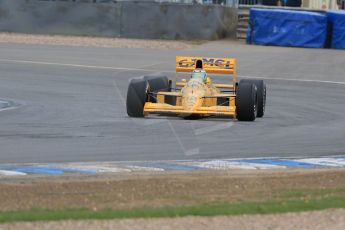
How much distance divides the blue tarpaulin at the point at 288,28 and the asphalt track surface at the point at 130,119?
7.28 meters

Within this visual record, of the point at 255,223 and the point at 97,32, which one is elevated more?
the point at 255,223

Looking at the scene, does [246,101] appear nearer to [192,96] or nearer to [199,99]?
[199,99]

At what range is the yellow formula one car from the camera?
53.1ft

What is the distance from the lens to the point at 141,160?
12.1 m

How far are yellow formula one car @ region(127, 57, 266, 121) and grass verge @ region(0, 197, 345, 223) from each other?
7079mm

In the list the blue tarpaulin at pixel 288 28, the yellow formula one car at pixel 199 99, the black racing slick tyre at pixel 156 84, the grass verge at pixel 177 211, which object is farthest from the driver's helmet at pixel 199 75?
the blue tarpaulin at pixel 288 28

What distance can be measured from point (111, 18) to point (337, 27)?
9.06m

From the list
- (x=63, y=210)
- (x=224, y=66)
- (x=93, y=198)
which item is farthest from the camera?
(x=224, y=66)

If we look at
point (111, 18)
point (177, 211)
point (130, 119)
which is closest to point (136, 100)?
point (130, 119)

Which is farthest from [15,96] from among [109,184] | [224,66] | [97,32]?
[97,32]

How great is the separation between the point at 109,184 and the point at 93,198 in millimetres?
891

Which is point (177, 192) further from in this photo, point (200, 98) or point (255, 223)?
point (200, 98)

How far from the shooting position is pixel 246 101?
16.1m

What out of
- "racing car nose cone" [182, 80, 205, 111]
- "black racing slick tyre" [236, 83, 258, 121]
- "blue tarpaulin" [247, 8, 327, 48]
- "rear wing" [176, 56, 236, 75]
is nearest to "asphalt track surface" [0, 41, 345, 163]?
"black racing slick tyre" [236, 83, 258, 121]
